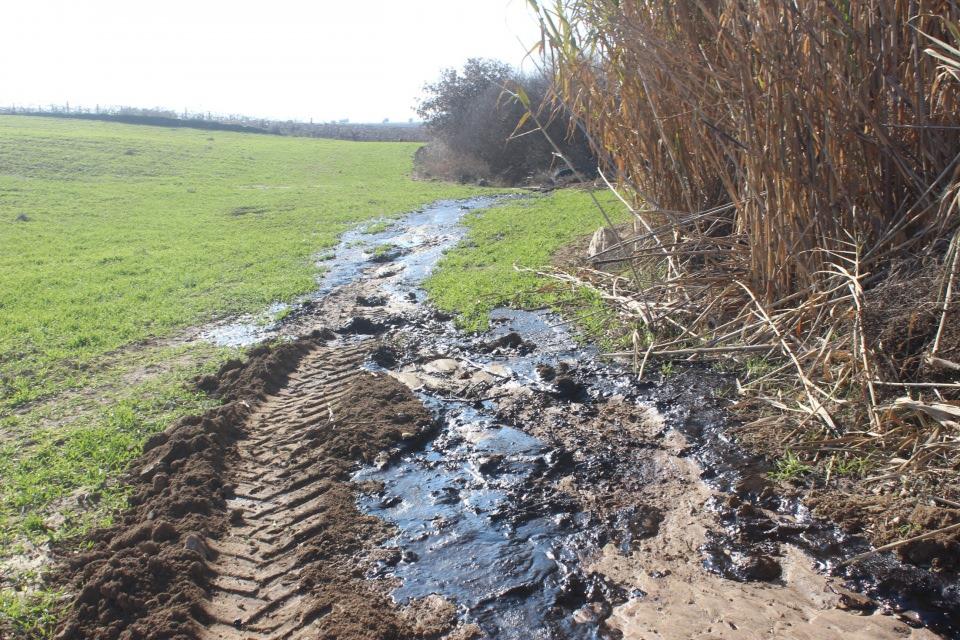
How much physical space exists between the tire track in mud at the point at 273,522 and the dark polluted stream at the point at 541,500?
434 mm

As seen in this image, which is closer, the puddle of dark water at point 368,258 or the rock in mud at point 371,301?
the puddle of dark water at point 368,258

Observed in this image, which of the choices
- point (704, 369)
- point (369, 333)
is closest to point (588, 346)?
point (704, 369)

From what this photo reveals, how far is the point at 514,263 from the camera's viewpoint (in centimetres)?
1126

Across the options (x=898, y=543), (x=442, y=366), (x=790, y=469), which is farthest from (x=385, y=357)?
(x=898, y=543)

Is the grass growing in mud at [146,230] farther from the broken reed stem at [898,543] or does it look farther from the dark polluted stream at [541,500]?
the broken reed stem at [898,543]

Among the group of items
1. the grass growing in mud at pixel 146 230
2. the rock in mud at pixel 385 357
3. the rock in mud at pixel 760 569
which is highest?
the rock in mud at pixel 760 569

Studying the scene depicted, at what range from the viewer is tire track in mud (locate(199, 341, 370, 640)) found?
3.55 m

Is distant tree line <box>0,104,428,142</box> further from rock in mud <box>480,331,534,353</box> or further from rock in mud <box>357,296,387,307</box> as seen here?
rock in mud <box>480,331,534,353</box>

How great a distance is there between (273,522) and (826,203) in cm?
442

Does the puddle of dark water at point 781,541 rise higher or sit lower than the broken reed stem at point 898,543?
lower

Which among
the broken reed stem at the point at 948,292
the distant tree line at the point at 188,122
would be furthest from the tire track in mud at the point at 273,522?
the distant tree line at the point at 188,122

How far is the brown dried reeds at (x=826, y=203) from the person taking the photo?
180 inches

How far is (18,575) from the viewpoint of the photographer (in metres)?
3.99

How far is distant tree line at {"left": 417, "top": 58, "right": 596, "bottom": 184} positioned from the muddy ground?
69.7 feet
